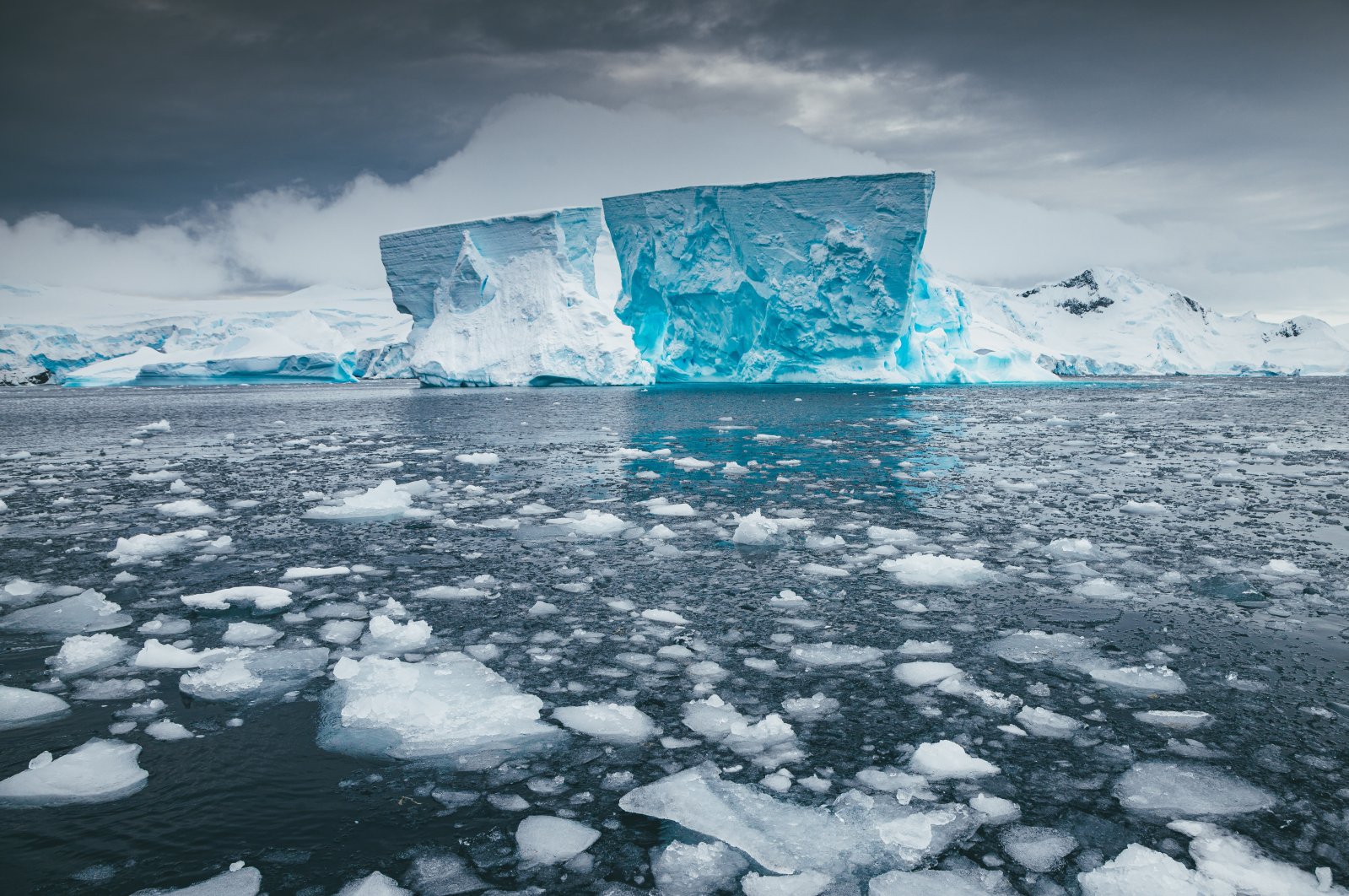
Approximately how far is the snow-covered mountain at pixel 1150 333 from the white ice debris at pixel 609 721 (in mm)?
64310

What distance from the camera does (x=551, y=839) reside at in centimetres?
185

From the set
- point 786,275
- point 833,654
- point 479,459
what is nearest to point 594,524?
point 833,654

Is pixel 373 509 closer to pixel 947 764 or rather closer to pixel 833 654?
pixel 833 654

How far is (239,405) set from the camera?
22688mm

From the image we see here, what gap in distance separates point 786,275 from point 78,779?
28132 millimetres

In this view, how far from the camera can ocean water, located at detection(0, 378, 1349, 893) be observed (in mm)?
1875

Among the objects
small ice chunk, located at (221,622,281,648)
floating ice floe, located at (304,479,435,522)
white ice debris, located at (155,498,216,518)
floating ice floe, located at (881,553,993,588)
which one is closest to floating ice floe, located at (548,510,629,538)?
floating ice floe, located at (304,479,435,522)

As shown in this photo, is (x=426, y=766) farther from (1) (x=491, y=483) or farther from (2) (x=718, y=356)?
(2) (x=718, y=356)

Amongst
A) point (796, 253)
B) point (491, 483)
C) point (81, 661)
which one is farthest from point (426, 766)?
point (796, 253)

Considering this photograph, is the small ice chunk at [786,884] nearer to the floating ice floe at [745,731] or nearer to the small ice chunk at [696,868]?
the small ice chunk at [696,868]

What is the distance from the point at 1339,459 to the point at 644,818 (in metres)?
10.2

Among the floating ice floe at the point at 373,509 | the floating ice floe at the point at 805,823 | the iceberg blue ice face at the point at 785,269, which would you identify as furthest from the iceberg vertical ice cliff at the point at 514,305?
the floating ice floe at the point at 805,823

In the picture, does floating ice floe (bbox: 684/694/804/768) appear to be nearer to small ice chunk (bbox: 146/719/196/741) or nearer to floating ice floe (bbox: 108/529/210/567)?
small ice chunk (bbox: 146/719/196/741)

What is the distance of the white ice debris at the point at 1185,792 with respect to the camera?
6.44 feet
